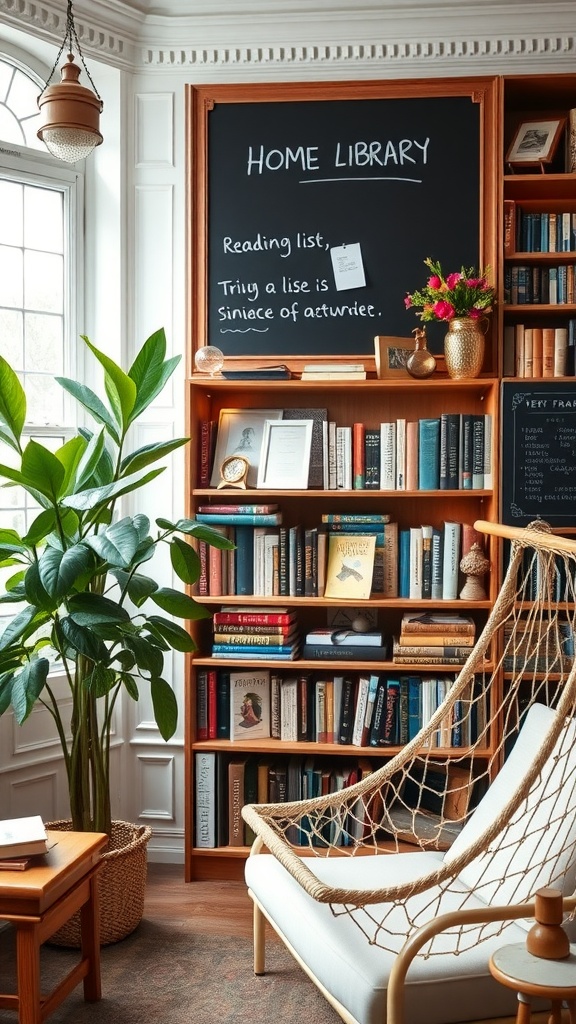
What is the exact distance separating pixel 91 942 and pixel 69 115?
2.18 m

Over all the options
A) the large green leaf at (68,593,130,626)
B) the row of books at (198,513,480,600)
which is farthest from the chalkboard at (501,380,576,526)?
the large green leaf at (68,593,130,626)

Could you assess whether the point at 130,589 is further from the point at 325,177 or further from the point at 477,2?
the point at 477,2

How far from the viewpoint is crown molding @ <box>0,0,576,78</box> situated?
3439 mm

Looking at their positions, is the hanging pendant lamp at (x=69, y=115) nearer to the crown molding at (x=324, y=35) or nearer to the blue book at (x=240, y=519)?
the crown molding at (x=324, y=35)

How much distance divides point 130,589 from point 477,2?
239 cm

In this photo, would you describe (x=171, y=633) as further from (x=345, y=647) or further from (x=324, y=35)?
(x=324, y=35)

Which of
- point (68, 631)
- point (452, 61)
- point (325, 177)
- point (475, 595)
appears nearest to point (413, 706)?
point (475, 595)

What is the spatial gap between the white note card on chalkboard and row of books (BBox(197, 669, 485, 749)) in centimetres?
Answer: 140

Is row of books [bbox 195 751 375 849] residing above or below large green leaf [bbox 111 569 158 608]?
below

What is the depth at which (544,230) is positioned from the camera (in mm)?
3359

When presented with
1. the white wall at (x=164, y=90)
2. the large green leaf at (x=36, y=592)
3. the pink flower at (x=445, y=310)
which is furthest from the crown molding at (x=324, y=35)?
the large green leaf at (x=36, y=592)

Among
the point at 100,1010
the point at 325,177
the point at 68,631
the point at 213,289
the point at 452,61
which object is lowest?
the point at 100,1010

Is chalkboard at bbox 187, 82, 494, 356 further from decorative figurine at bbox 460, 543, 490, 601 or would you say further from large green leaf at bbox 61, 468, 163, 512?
large green leaf at bbox 61, 468, 163, 512

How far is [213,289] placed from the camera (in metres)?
3.56
